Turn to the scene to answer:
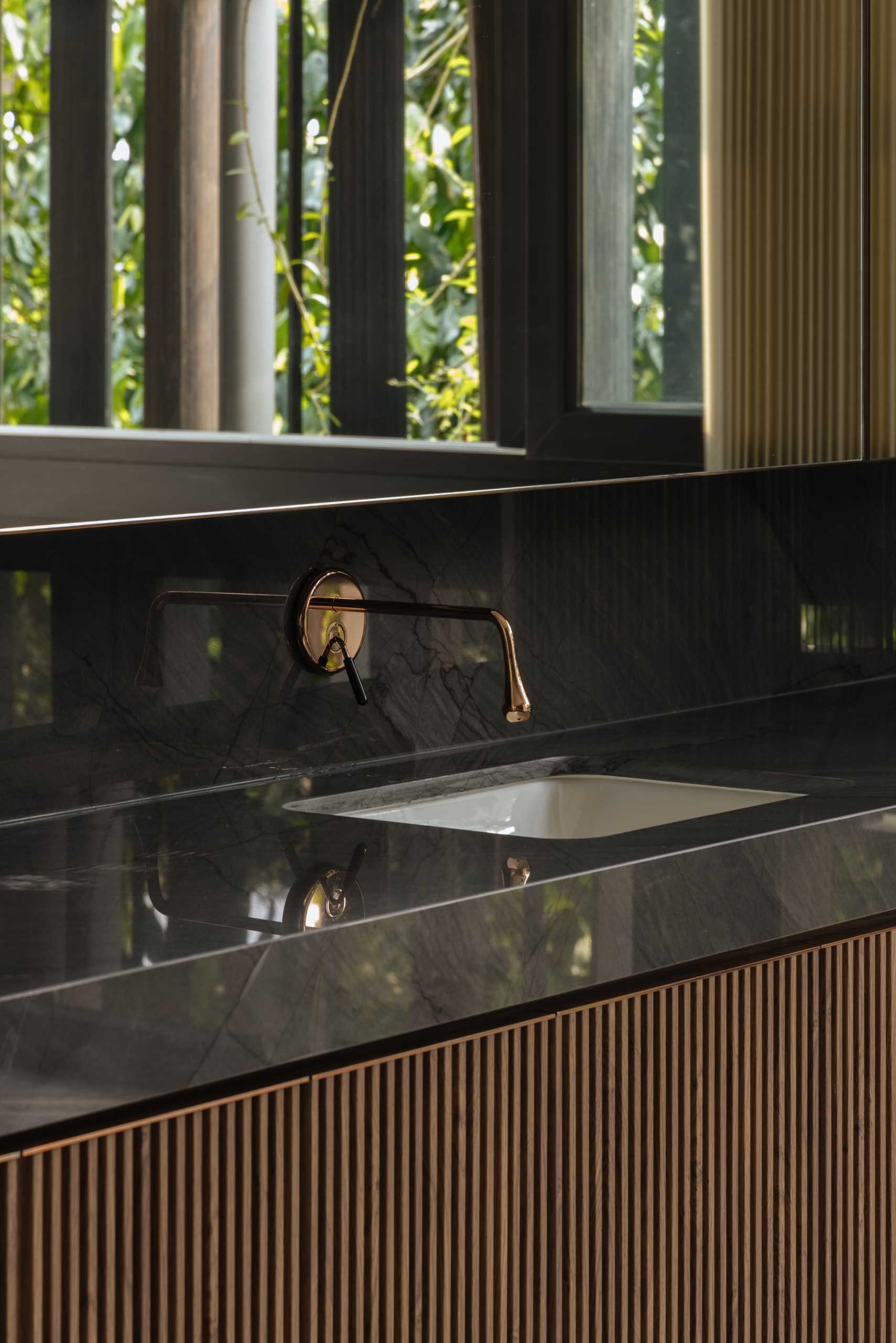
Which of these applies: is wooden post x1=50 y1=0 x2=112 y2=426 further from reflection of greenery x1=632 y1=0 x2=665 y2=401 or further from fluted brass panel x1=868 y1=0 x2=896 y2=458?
fluted brass panel x1=868 y1=0 x2=896 y2=458

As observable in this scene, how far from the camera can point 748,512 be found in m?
2.72

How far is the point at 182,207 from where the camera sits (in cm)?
171

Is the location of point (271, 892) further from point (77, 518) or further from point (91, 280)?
point (91, 280)

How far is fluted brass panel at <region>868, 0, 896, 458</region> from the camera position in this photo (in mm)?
2494

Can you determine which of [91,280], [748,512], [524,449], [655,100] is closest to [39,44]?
[91,280]

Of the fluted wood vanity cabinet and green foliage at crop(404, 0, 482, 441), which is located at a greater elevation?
green foliage at crop(404, 0, 482, 441)

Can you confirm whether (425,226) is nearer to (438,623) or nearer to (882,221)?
(438,623)

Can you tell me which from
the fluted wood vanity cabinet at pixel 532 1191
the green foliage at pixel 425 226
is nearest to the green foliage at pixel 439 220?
the green foliage at pixel 425 226

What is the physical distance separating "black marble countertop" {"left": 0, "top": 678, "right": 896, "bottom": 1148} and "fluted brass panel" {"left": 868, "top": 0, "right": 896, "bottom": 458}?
0.51 metres

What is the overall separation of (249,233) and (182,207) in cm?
8

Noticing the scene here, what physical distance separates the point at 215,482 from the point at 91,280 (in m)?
0.24

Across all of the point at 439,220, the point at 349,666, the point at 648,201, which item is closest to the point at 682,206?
the point at 648,201

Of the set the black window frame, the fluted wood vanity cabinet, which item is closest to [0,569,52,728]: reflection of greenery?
the black window frame

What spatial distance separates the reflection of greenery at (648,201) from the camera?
2191 mm
